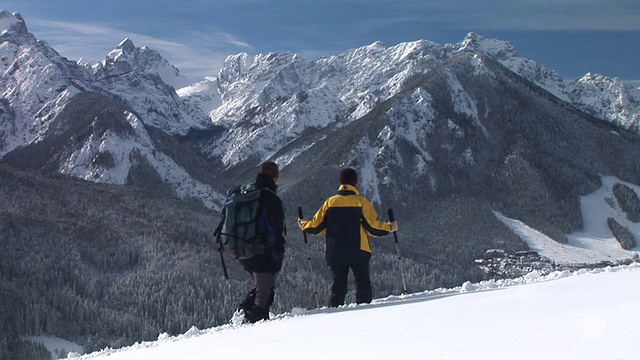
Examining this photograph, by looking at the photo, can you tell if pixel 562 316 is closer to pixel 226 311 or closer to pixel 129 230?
pixel 226 311

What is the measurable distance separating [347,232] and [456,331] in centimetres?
679

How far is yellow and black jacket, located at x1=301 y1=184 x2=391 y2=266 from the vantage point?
1557cm

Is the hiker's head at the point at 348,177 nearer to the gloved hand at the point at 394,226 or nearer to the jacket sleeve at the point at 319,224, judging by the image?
the jacket sleeve at the point at 319,224

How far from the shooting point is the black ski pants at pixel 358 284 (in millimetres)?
15727

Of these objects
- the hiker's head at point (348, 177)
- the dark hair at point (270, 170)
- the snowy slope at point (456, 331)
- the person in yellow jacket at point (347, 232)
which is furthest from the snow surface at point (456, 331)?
the dark hair at point (270, 170)

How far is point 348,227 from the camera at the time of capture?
15625 millimetres

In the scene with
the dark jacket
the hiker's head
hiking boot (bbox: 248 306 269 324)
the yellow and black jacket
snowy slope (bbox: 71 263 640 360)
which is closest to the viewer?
snowy slope (bbox: 71 263 640 360)

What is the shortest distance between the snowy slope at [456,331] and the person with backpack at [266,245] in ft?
2.40

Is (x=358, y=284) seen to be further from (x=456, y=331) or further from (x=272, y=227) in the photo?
(x=456, y=331)

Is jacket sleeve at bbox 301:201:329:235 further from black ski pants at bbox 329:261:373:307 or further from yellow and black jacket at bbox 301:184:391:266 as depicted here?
black ski pants at bbox 329:261:373:307

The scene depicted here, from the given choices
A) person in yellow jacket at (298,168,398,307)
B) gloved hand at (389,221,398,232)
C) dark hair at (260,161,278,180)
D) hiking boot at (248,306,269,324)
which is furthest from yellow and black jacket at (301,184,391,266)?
hiking boot at (248,306,269,324)

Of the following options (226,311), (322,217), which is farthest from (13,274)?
(322,217)

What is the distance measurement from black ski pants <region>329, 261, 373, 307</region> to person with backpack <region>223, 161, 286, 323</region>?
68.0 inches

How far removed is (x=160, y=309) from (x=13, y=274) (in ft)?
80.3
